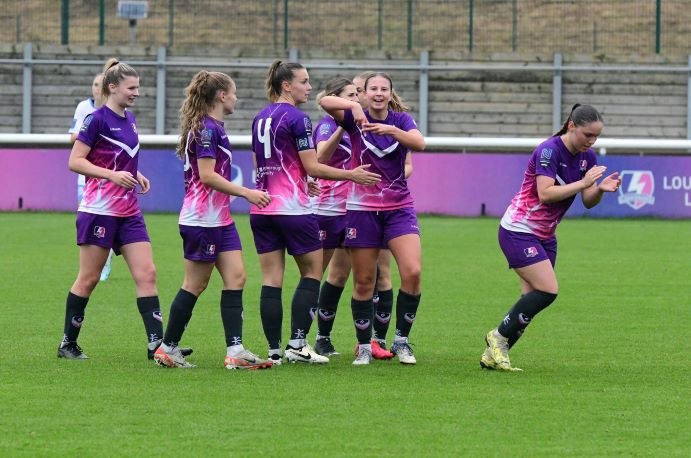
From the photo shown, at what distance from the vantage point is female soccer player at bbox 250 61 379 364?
7988mm

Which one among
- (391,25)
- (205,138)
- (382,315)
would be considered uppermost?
(391,25)

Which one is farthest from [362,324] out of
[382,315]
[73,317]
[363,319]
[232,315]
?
[73,317]

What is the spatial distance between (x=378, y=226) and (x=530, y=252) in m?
1.02

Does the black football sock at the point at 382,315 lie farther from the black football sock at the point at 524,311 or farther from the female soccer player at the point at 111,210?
the female soccer player at the point at 111,210

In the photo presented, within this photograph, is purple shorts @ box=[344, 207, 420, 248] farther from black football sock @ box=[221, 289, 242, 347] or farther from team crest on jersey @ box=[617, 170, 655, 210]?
team crest on jersey @ box=[617, 170, 655, 210]

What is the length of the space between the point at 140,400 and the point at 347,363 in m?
1.99

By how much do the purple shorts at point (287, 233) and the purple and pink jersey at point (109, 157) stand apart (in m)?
0.91

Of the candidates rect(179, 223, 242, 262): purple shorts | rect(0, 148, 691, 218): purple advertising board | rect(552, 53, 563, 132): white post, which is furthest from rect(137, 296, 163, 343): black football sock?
rect(552, 53, 563, 132): white post

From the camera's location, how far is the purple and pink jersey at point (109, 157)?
8.27 m

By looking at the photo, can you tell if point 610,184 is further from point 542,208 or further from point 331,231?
point 331,231

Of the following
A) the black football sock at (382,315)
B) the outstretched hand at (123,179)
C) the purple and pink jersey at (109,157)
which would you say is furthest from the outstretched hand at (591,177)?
the purple and pink jersey at (109,157)

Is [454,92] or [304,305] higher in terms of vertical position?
[454,92]

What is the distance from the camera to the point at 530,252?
8008mm

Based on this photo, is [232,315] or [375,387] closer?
[375,387]
